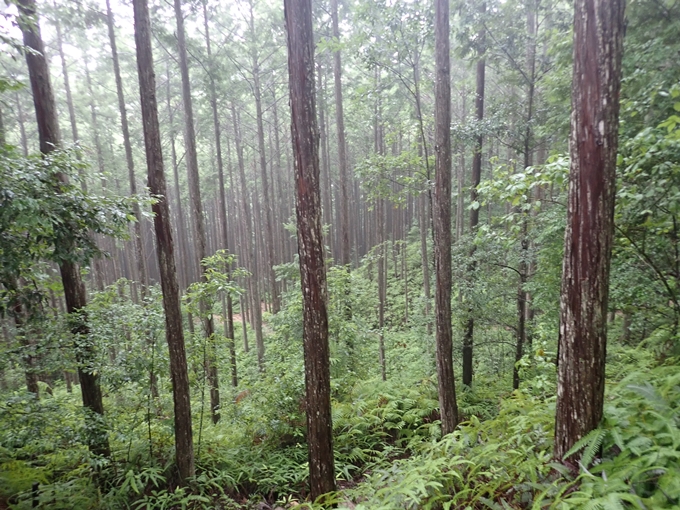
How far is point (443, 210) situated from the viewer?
6.12m

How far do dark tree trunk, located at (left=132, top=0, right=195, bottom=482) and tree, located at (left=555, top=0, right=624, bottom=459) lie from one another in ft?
17.8

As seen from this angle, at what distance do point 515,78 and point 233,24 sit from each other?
12.9 m

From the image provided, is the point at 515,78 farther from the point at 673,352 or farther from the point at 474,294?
the point at 673,352

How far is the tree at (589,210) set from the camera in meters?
2.43

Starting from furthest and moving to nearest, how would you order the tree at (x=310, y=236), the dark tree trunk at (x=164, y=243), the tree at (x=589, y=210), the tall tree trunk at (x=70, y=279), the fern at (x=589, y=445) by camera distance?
1. the tall tree trunk at (x=70, y=279)
2. the dark tree trunk at (x=164, y=243)
3. the tree at (x=310, y=236)
4. the fern at (x=589, y=445)
5. the tree at (x=589, y=210)

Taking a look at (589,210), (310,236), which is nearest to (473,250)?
(310,236)

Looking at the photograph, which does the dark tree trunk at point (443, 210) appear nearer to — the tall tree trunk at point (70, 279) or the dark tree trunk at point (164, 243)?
the dark tree trunk at point (164, 243)

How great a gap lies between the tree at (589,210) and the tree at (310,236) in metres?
2.51

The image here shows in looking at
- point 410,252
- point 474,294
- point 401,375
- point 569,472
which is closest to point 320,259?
point 569,472

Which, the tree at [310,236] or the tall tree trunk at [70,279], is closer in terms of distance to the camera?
the tree at [310,236]

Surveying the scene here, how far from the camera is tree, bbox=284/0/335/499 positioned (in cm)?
388

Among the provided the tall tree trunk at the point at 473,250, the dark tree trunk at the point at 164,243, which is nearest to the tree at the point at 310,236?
the dark tree trunk at the point at 164,243

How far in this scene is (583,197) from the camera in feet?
8.38

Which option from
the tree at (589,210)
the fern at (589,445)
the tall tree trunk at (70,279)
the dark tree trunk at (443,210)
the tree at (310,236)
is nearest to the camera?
the tree at (589,210)
